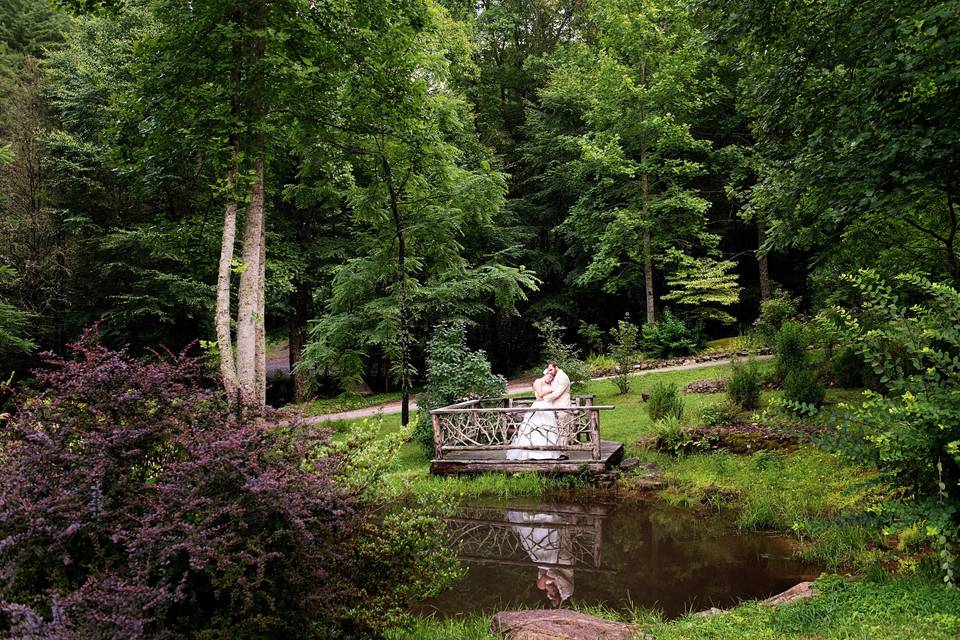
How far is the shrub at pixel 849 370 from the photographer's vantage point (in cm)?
1215

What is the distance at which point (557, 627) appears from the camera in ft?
13.6

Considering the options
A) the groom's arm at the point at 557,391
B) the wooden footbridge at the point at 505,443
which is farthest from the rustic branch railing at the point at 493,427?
the groom's arm at the point at 557,391

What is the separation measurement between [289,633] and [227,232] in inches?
205

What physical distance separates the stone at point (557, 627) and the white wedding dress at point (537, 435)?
19.3ft

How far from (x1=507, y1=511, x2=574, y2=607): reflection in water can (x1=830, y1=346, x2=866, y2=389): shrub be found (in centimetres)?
760

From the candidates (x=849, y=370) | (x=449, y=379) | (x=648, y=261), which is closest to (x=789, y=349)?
(x=849, y=370)

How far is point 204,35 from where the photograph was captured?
7.18 m

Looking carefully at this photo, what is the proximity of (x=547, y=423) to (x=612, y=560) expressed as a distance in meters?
4.16

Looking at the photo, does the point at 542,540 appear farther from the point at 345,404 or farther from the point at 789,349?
the point at 345,404

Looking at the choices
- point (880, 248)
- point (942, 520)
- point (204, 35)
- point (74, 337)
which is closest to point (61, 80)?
point (74, 337)

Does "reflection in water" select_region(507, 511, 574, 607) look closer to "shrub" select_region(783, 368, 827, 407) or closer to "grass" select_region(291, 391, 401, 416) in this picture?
"shrub" select_region(783, 368, 827, 407)

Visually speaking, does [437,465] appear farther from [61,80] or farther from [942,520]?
[61,80]

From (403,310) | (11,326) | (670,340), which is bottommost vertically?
(670,340)

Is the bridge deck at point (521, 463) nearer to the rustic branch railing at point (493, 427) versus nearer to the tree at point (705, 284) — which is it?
the rustic branch railing at point (493, 427)
